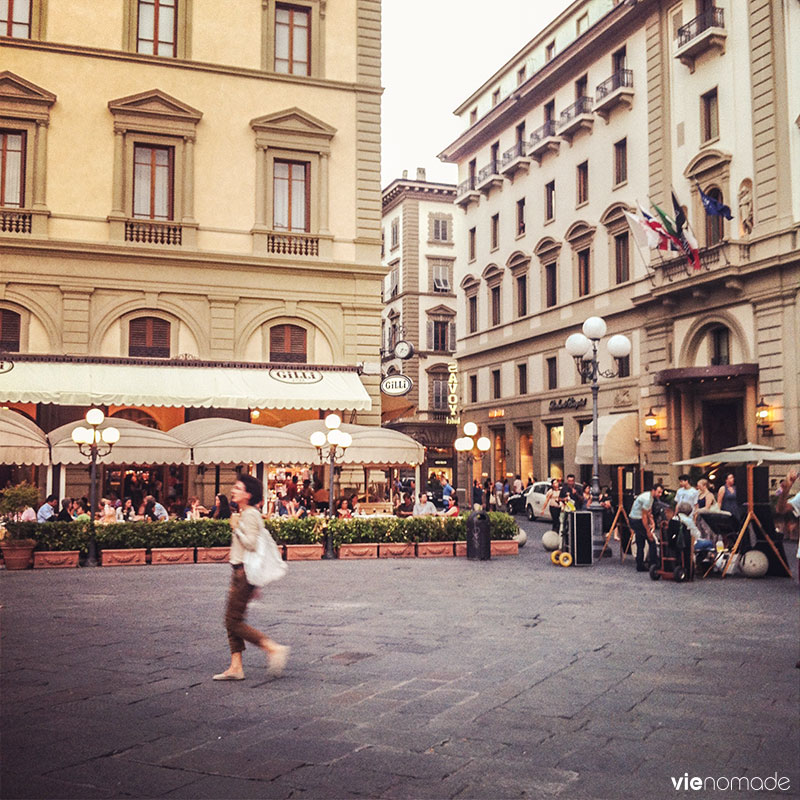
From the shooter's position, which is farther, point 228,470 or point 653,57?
point 653,57

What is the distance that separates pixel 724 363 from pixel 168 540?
A: 1898 centimetres

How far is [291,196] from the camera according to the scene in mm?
25750

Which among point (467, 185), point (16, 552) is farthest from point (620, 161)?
point (16, 552)

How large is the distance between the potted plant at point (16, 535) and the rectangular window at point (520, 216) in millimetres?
28884

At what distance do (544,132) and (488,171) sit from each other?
5.40 metres

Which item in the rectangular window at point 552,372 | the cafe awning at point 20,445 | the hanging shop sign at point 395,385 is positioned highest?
the rectangular window at point 552,372

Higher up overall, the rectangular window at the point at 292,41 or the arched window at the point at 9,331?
the rectangular window at the point at 292,41

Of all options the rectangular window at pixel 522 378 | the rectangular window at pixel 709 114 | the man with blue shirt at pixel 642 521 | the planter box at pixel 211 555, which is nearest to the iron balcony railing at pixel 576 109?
the rectangular window at pixel 709 114

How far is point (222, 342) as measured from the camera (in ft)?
80.9

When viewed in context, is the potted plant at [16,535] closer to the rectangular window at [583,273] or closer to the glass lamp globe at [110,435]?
the glass lamp globe at [110,435]

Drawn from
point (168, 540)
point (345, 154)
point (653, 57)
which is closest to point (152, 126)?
point (345, 154)

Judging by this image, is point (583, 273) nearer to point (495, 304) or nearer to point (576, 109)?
point (576, 109)

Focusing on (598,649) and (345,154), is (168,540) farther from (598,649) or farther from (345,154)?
(345,154)

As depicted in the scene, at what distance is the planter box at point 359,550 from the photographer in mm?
18094
